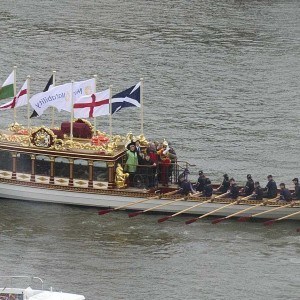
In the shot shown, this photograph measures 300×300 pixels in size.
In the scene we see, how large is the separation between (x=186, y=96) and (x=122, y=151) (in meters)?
27.3

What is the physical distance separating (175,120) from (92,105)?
2051 centimetres

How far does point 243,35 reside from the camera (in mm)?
120000

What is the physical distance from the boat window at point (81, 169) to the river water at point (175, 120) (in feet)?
5.11

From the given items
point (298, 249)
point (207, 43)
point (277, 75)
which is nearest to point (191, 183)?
point (298, 249)

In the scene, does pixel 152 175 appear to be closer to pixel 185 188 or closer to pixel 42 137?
pixel 185 188

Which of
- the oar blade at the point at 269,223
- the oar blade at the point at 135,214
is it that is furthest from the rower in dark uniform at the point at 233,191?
the oar blade at the point at 135,214

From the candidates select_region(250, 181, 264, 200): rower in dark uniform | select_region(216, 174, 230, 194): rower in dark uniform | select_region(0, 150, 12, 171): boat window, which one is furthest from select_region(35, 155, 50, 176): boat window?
select_region(250, 181, 264, 200): rower in dark uniform

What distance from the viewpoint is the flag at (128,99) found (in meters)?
70.0

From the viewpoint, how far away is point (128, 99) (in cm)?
7025

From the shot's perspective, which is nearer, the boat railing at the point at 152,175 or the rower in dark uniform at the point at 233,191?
the rower in dark uniform at the point at 233,191

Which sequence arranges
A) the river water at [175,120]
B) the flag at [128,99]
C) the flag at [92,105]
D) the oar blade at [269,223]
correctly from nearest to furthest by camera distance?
1. the river water at [175,120]
2. the oar blade at [269,223]
3. the flag at [128,99]
4. the flag at [92,105]

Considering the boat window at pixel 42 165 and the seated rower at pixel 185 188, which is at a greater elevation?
the boat window at pixel 42 165

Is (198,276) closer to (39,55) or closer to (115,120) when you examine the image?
(115,120)

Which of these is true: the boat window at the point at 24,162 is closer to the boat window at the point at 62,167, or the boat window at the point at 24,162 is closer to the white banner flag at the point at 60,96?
the boat window at the point at 62,167
